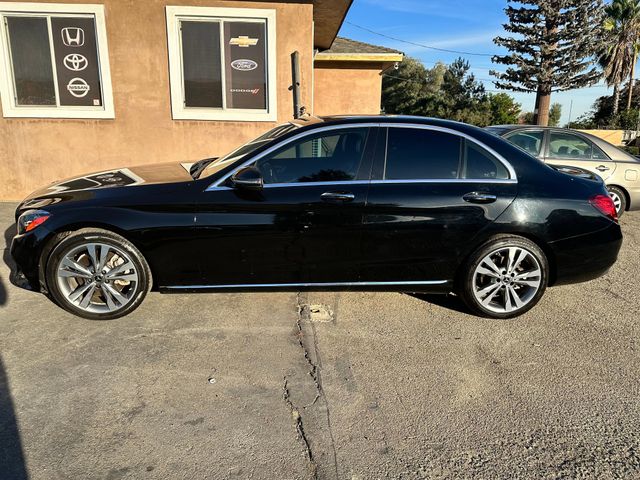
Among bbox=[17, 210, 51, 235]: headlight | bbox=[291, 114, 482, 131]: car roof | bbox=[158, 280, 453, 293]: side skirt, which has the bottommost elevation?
bbox=[158, 280, 453, 293]: side skirt

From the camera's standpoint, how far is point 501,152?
12.8ft

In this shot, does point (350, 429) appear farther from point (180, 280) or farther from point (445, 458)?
point (180, 280)

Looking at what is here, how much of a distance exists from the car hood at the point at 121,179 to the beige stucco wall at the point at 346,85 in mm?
8707

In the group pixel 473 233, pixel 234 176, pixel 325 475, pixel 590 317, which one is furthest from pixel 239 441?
pixel 590 317

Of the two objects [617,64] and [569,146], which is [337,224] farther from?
[617,64]

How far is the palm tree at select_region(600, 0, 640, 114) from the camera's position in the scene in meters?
37.4

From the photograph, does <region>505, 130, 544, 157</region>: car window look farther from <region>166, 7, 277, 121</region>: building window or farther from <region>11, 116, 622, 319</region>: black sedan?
<region>166, 7, 277, 121</region>: building window

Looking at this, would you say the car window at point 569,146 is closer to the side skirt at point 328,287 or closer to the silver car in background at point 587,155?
the silver car in background at point 587,155

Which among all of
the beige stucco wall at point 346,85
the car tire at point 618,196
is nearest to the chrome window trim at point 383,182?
the car tire at point 618,196

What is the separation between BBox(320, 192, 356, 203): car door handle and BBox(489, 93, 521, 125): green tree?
123ft

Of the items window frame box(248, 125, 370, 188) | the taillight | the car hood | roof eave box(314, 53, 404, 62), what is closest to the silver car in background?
the taillight

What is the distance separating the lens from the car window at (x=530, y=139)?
24.8ft

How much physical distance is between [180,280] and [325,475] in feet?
6.78

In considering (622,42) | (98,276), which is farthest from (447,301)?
(622,42)
